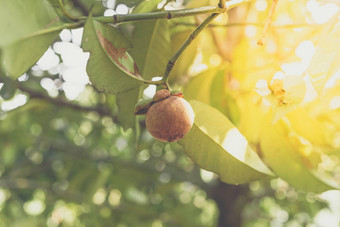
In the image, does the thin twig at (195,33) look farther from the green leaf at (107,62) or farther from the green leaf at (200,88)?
the green leaf at (200,88)

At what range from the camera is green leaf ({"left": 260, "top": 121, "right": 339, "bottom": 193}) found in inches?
33.6

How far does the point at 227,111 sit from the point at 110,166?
1592 mm

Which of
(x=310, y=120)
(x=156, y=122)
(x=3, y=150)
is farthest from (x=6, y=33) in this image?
(x=3, y=150)

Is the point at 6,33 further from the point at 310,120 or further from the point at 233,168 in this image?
the point at 310,120

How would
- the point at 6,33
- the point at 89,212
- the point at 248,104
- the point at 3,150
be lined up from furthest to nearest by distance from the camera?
the point at 3,150, the point at 89,212, the point at 248,104, the point at 6,33

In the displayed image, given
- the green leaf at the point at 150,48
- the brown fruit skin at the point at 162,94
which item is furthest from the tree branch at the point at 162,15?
the green leaf at the point at 150,48

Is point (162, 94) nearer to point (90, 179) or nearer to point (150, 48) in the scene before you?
point (150, 48)

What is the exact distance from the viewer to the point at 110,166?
2404 millimetres

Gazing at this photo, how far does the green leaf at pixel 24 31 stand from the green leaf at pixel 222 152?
0.29 meters

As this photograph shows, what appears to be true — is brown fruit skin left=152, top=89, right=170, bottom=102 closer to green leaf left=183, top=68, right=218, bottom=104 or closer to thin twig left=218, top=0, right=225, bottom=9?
thin twig left=218, top=0, right=225, bottom=9

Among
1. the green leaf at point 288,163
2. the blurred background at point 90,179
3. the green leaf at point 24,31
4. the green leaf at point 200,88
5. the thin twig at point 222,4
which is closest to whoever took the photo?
the green leaf at point 24,31

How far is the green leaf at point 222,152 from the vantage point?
2.26ft

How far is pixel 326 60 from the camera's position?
640 millimetres

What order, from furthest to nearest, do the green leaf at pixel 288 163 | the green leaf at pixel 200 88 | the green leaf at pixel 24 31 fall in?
the green leaf at pixel 200 88
the green leaf at pixel 288 163
the green leaf at pixel 24 31
